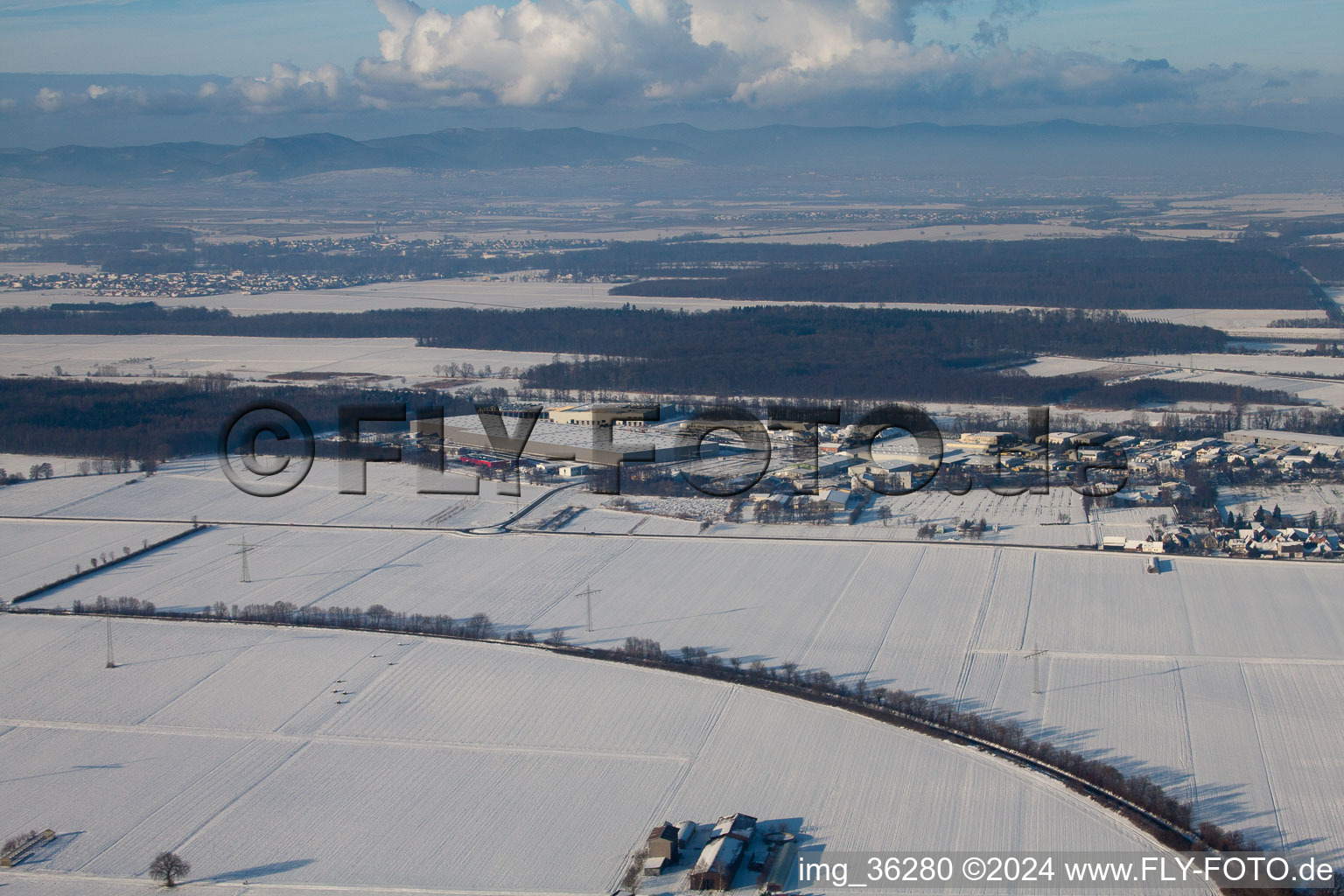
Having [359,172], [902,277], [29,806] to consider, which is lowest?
[29,806]

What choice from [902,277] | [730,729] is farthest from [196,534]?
[902,277]

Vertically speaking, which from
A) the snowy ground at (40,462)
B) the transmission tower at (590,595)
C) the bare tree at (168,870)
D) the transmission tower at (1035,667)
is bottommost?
the bare tree at (168,870)

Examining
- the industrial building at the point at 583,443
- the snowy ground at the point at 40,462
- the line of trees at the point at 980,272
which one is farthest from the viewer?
the line of trees at the point at 980,272

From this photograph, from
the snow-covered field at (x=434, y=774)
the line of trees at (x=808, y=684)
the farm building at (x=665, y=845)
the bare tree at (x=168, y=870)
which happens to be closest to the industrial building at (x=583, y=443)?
the line of trees at (x=808, y=684)

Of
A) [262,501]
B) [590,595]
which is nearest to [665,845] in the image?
[590,595]

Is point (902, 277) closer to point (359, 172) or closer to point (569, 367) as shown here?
point (569, 367)

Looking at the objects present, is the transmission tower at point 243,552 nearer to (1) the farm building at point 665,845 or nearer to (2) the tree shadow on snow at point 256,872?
(2) the tree shadow on snow at point 256,872
